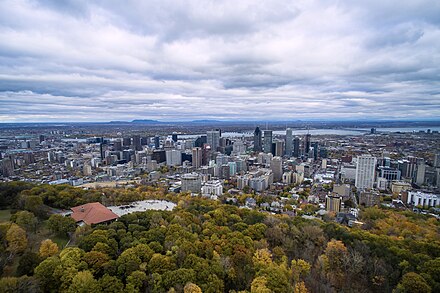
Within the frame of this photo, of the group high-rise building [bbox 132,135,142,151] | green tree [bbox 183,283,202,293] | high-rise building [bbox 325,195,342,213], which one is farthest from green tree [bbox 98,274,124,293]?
high-rise building [bbox 132,135,142,151]

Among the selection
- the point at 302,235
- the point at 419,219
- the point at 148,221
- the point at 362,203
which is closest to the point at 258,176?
the point at 362,203

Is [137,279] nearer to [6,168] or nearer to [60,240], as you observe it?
[60,240]

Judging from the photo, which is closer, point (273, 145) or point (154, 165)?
point (154, 165)

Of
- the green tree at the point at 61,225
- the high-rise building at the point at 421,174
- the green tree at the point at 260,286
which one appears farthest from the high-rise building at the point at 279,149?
the green tree at the point at 260,286

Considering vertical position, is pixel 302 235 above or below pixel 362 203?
above

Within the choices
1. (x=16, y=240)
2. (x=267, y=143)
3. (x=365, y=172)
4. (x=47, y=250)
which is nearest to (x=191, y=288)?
(x=47, y=250)

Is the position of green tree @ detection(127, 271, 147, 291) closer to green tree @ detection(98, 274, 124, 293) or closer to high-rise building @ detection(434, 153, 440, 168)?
green tree @ detection(98, 274, 124, 293)

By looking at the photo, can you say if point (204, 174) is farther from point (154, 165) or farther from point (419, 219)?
point (419, 219)
